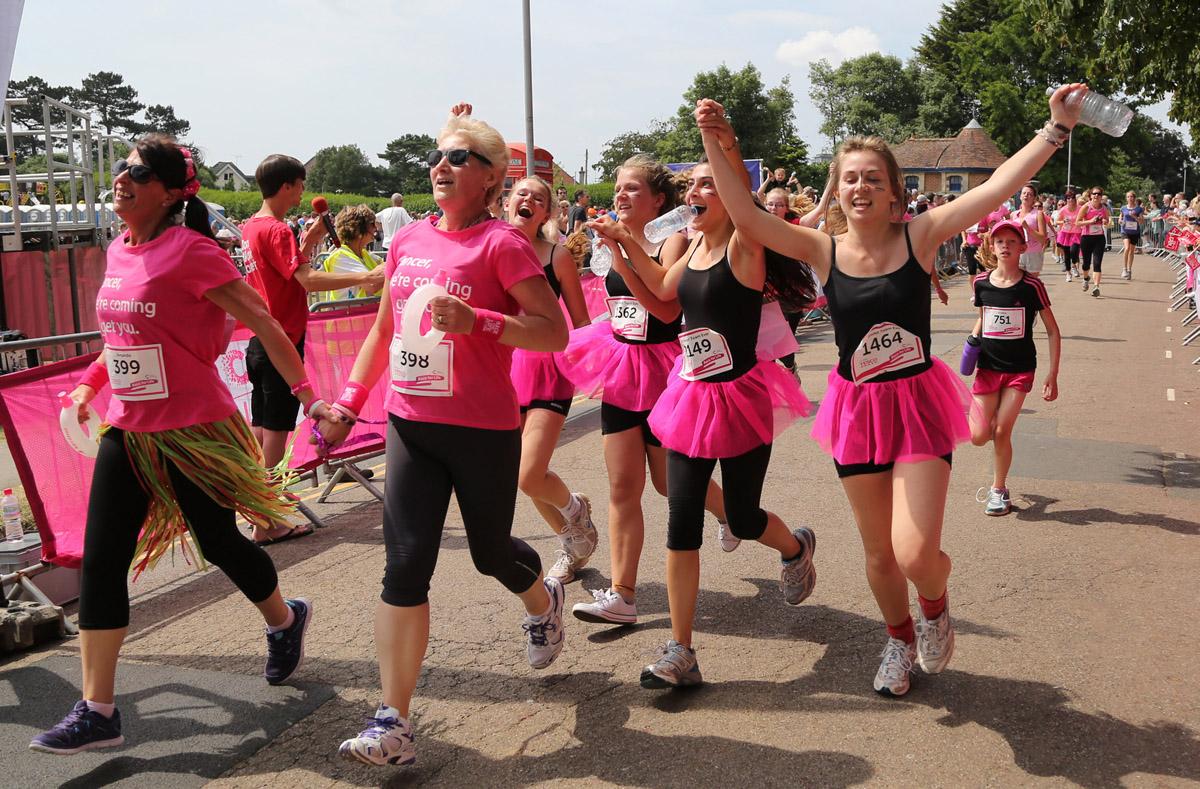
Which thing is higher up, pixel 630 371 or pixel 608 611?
pixel 630 371

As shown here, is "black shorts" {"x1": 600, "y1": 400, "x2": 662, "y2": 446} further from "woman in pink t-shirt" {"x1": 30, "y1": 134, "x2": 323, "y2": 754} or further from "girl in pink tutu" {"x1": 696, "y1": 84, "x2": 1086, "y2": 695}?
"woman in pink t-shirt" {"x1": 30, "y1": 134, "x2": 323, "y2": 754}

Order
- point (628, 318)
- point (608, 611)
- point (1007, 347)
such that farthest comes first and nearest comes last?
1. point (1007, 347)
2. point (628, 318)
3. point (608, 611)

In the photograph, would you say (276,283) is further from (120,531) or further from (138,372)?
(120,531)

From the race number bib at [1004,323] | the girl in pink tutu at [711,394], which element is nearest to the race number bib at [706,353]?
the girl in pink tutu at [711,394]

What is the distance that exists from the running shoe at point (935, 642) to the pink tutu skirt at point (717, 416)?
2.93 feet

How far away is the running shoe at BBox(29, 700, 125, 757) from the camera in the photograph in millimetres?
3459

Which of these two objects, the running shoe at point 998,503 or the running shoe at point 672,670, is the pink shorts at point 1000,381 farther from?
the running shoe at point 672,670

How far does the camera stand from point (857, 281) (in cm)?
381

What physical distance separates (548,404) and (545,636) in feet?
4.64

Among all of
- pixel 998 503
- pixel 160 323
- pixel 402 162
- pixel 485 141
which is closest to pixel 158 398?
pixel 160 323

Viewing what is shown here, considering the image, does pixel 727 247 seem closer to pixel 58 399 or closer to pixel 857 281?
pixel 857 281

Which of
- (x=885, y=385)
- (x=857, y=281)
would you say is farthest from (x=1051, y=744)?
(x=857, y=281)

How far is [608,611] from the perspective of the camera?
461 cm

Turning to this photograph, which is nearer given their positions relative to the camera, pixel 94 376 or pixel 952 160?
pixel 94 376
